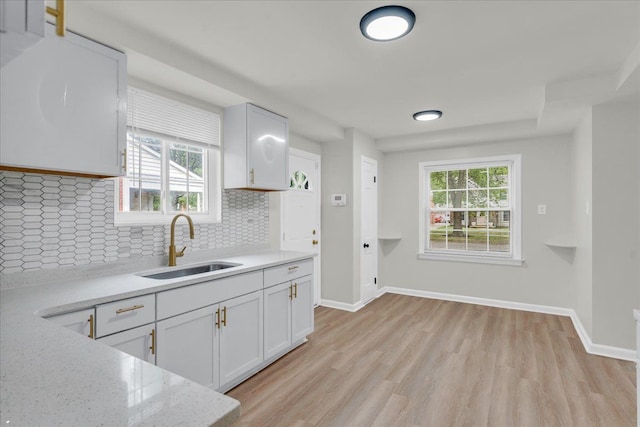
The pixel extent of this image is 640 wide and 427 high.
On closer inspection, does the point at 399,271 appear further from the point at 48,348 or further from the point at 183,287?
the point at 48,348

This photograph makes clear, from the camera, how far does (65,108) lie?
5.75 feet

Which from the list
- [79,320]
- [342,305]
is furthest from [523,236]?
[79,320]

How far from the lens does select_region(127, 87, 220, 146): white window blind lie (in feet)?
7.99

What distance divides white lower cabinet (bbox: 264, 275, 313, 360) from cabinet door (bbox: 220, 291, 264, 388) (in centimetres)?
9

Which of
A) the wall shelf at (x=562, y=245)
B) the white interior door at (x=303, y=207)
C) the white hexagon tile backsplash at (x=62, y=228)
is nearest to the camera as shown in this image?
the white hexagon tile backsplash at (x=62, y=228)

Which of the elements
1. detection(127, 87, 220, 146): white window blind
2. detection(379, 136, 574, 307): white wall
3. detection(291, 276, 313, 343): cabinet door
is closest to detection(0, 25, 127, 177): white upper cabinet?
detection(127, 87, 220, 146): white window blind

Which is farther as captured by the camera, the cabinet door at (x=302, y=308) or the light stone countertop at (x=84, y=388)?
the cabinet door at (x=302, y=308)

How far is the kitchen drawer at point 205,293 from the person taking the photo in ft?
6.38

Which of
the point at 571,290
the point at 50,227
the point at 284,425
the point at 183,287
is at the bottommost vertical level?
the point at 284,425

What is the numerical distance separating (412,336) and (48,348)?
3.23 meters

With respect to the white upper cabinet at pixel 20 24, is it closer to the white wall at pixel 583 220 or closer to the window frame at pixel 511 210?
the white wall at pixel 583 220

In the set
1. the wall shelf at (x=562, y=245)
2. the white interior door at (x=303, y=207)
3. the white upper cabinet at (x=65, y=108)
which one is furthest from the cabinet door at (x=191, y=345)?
the wall shelf at (x=562, y=245)

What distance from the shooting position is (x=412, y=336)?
3.50 metres

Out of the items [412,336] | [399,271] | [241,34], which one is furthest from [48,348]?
[399,271]
